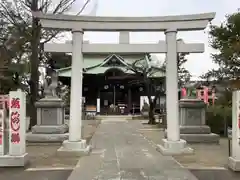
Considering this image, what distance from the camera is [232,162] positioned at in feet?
28.2

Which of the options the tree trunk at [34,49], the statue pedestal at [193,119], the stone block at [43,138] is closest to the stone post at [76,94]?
the stone block at [43,138]

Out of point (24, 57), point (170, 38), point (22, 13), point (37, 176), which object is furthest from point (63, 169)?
point (24, 57)

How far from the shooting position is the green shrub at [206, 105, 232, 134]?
58.2 feet

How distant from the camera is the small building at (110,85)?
39.8 meters

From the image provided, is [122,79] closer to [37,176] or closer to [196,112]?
[196,112]

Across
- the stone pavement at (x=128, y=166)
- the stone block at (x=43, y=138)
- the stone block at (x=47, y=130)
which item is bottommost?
the stone pavement at (x=128, y=166)

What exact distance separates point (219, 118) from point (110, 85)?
80.5ft

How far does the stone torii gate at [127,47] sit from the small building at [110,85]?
→ 27413 mm

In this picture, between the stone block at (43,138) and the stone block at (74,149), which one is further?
the stone block at (43,138)

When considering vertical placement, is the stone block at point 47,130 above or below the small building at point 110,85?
below

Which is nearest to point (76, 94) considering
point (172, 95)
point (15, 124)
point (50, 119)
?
point (15, 124)

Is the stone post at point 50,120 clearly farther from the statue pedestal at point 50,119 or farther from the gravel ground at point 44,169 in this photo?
the gravel ground at point 44,169

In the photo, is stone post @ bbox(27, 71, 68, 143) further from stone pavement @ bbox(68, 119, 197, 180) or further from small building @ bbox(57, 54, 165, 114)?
small building @ bbox(57, 54, 165, 114)

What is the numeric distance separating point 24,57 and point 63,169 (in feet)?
59.5
